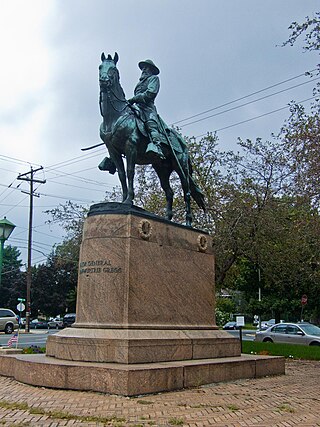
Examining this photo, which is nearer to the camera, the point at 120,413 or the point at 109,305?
the point at 120,413

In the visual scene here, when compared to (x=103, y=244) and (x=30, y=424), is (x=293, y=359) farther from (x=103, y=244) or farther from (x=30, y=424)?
(x=30, y=424)

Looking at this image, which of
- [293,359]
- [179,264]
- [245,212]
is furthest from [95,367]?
[245,212]

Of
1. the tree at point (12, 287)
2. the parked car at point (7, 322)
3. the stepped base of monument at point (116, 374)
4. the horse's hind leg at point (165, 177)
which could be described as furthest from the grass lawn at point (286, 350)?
the tree at point (12, 287)

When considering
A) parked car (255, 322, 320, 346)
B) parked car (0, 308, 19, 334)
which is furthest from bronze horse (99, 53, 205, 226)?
parked car (0, 308, 19, 334)

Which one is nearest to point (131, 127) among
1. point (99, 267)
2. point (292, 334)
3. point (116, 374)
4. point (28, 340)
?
point (99, 267)

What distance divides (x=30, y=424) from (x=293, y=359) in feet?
50.0

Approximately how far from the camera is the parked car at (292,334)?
2520 centimetres

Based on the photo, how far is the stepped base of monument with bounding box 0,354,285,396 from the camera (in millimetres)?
8609

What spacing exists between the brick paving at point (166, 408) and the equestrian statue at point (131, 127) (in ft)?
15.1

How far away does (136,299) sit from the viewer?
10781 millimetres

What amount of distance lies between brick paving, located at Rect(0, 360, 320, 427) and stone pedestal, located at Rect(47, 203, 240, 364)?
1190 mm

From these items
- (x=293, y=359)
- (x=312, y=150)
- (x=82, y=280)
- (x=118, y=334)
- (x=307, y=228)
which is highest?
(x=312, y=150)

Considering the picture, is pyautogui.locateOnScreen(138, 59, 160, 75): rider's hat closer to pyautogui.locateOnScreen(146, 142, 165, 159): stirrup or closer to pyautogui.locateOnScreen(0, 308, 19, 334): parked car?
pyautogui.locateOnScreen(146, 142, 165, 159): stirrup

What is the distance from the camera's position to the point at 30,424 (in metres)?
6.45
